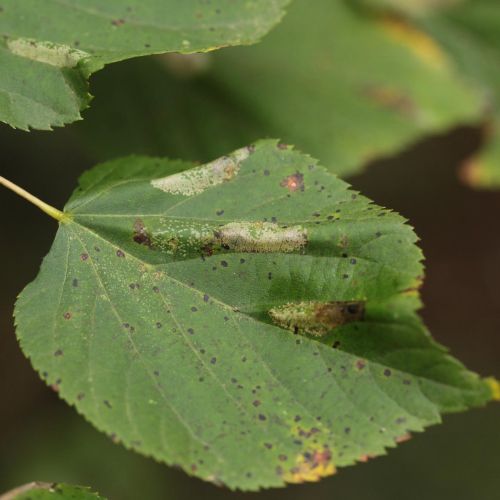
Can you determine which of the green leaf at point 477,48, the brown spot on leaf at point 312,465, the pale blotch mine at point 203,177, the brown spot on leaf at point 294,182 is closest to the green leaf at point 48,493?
the brown spot on leaf at point 312,465

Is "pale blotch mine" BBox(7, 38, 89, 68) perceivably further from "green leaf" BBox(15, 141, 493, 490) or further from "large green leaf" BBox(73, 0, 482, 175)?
"large green leaf" BBox(73, 0, 482, 175)

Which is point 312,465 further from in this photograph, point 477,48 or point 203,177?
point 477,48

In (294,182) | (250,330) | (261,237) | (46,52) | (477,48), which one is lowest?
(250,330)

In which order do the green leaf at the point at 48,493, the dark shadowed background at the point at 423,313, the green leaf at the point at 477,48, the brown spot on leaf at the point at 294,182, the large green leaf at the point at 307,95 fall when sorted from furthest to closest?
the dark shadowed background at the point at 423,313
the green leaf at the point at 477,48
the large green leaf at the point at 307,95
the brown spot on leaf at the point at 294,182
the green leaf at the point at 48,493

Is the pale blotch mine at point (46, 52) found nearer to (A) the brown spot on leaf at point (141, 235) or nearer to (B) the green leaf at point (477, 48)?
(A) the brown spot on leaf at point (141, 235)

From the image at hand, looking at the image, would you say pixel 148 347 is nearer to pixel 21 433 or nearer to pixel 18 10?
pixel 18 10

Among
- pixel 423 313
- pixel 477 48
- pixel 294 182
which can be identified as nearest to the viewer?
pixel 294 182

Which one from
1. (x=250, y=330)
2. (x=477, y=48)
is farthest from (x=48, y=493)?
(x=477, y=48)
